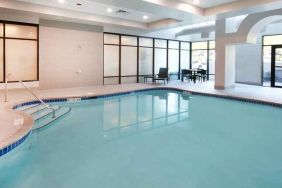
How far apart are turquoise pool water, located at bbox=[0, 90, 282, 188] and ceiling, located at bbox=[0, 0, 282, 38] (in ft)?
9.88

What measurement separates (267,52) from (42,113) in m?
10.3

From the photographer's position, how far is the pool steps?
5.17m

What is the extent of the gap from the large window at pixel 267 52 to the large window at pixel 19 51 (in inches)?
399

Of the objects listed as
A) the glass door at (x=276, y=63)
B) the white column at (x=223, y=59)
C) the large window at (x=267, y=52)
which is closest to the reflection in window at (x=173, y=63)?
the white column at (x=223, y=59)

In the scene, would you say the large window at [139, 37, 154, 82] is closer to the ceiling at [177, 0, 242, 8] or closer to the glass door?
the ceiling at [177, 0, 242, 8]

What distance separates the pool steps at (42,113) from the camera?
517cm

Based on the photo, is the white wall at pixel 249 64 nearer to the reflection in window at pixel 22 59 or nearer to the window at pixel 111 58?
the window at pixel 111 58

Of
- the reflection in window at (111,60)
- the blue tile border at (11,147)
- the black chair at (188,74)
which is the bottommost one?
the blue tile border at (11,147)

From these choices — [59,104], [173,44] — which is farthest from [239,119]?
[173,44]

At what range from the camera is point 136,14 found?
923 centimetres

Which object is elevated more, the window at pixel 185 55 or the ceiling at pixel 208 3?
the ceiling at pixel 208 3

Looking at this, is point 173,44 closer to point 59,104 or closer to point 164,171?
point 59,104

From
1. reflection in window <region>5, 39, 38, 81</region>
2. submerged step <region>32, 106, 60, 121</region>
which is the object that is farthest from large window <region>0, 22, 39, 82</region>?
submerged step <region>32, 106, 60, 121</region>

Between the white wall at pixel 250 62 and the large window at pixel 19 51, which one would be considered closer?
the large window at pixel 19 51
